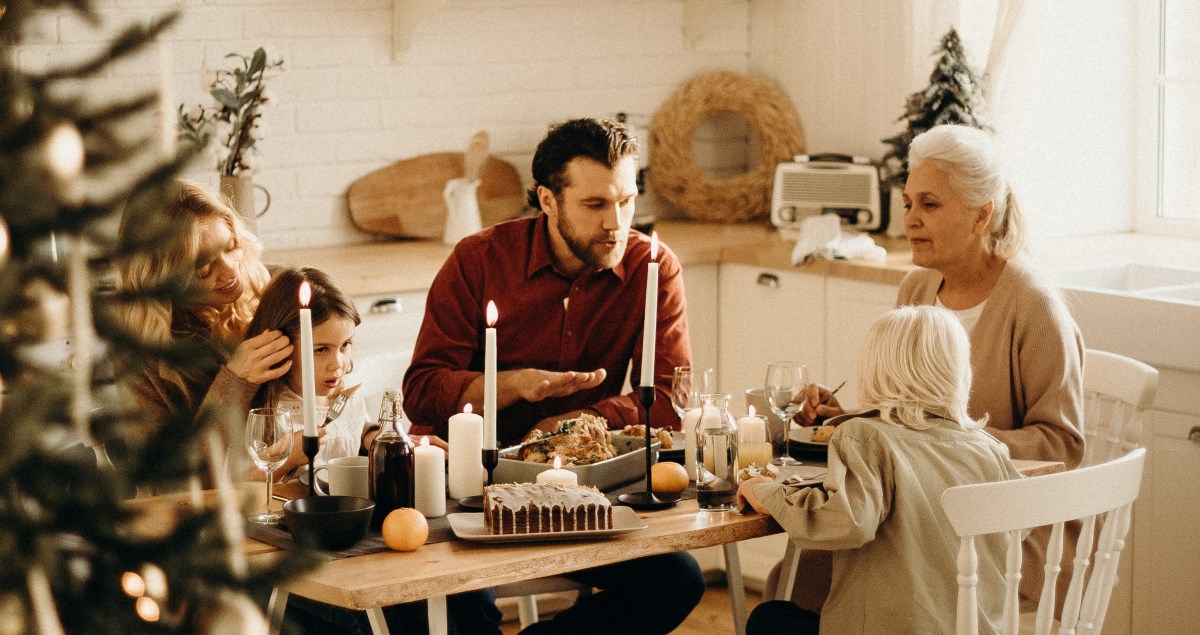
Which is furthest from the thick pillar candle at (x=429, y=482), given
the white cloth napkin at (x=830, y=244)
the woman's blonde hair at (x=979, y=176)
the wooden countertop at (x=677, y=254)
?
the white cloth napkin at (x=830, y=244)

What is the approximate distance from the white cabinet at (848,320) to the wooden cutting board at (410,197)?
44.7 inches

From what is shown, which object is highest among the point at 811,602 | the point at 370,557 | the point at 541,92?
the point at 541,92

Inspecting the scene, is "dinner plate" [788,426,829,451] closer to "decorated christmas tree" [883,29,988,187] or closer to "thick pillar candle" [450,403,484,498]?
"thick pillar candle" [450,403,484,498]

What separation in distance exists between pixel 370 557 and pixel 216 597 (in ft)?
3.91

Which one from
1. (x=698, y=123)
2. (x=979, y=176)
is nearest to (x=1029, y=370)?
(x=979, y=176)

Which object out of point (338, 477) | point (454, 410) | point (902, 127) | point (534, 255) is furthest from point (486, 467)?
point (902, 127)

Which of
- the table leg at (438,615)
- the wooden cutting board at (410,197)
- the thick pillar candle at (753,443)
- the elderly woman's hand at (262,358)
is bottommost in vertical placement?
the table leg at (438,615)

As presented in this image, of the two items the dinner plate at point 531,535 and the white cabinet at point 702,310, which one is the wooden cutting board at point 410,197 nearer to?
the white cabinet at point 702,310

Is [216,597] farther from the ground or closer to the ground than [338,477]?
→ farther from the ground

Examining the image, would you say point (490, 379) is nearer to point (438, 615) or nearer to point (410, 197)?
point (438, 615)

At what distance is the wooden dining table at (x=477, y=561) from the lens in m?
1.63

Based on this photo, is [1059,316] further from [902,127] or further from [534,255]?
[902,127]

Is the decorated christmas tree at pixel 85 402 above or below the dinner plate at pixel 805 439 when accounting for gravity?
above

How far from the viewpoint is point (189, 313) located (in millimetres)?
2445
